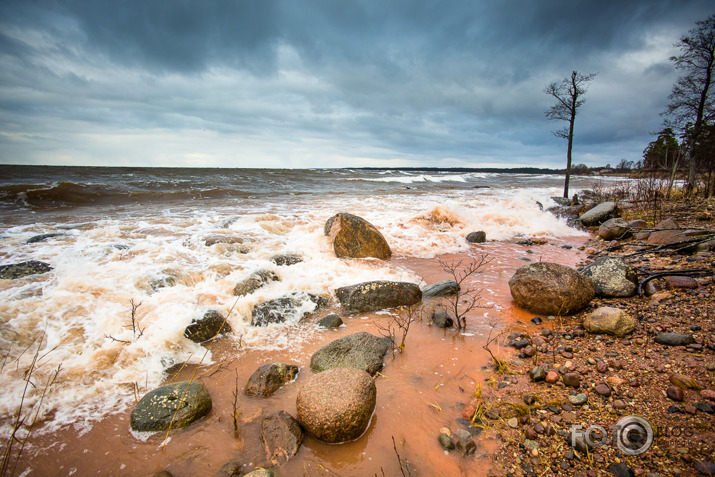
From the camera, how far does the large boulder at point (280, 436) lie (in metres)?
2.44

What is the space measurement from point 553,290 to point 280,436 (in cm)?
399

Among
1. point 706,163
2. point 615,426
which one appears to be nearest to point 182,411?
point 615,426

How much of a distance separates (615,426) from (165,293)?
237 inches

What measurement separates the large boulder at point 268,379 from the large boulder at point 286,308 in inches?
53.5

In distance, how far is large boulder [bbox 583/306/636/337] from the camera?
3406 millimetres

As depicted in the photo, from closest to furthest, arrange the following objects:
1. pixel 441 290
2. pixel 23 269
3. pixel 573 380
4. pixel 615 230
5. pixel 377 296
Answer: pixel 573 380
pixel 377 296
pixel 441 290
pixel 23 269
pixel 615 230

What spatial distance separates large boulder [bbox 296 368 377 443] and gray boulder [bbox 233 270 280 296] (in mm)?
3004

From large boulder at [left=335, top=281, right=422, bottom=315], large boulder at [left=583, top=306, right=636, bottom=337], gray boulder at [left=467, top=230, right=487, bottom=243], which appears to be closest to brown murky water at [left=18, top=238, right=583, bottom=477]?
large boulder at [left=335, top=281, right=422, bottom=315]

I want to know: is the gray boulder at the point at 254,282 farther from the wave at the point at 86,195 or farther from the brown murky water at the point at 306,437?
the wave at the point at 86,195

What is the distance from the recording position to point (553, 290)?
4312mm

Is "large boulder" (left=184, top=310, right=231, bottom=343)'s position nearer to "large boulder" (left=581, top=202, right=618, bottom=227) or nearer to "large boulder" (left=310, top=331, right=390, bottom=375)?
"large boulder" (left=310, top=331, right=390, bottom=375)

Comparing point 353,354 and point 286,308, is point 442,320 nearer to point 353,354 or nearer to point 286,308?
point 353,354

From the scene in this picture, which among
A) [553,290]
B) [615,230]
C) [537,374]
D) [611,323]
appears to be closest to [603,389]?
[537,374]

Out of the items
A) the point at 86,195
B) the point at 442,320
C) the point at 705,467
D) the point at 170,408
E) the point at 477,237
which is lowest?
the point at 170,408
